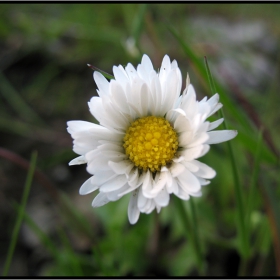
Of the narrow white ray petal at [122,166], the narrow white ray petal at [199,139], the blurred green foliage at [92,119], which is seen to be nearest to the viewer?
the narrow white ray petal at [199,139]

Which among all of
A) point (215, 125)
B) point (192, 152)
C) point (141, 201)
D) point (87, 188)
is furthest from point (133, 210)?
point (215, 125)

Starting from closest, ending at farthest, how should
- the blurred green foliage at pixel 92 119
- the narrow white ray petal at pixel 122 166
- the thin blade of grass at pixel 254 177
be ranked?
1. the narrow white ray petal at pixel 122 166
2. the thin blade of grass at pixel 254 177
3. the blurred green foliage at pixel 92 119

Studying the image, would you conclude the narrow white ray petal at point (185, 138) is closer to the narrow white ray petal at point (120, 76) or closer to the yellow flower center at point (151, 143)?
the yellow flower center at point (151, 143)

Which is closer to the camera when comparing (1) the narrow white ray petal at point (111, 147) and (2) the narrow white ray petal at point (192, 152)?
(2) the narrow white ray petal at point (192, 152)

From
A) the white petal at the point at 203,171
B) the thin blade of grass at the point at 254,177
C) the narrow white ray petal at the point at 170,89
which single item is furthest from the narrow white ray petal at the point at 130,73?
the thin blade of grass at the point at 254,177

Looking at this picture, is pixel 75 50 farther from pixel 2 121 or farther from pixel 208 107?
pixel 208 107

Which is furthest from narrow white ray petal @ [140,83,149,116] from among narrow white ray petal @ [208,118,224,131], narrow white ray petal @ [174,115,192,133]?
narrow white ray petal @ [208,118,224,131]

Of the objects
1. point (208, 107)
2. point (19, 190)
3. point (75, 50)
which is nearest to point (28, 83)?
point (75, 50)

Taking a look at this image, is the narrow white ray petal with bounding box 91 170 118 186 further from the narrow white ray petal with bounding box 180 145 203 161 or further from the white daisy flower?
the narrow white ray petal with bounding box 180 145 203 161
